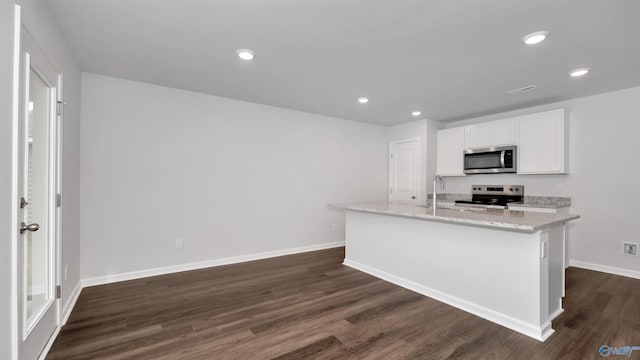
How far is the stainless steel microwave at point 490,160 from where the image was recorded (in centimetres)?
443

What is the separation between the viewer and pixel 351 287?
10.6 feet

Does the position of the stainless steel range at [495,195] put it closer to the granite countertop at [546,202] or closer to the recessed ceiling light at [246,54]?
the granite countertop at [546,202]

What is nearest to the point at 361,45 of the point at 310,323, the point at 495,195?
the point at 310,323

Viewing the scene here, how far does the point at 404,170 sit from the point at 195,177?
3.90 metres

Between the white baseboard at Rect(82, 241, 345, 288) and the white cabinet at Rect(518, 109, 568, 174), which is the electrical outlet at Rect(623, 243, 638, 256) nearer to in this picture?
the white cabinet at Rect(518, 109, 568, 174)

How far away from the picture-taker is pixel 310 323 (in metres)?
2.42

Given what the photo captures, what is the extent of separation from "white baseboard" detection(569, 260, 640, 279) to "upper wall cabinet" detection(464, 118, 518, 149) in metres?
1.92

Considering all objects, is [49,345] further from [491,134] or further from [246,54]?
[491,134]

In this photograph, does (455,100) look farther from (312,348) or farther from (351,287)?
(312,348)

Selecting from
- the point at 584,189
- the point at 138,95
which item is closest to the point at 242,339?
the point at 138,95

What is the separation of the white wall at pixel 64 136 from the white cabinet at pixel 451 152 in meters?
5.42

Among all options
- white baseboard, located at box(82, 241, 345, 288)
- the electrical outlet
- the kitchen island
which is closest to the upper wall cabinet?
the electrical outlet

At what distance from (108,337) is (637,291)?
17.0ft

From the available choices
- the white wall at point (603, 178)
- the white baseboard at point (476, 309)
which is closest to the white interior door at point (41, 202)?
the white baseboard at point (476, 309)
